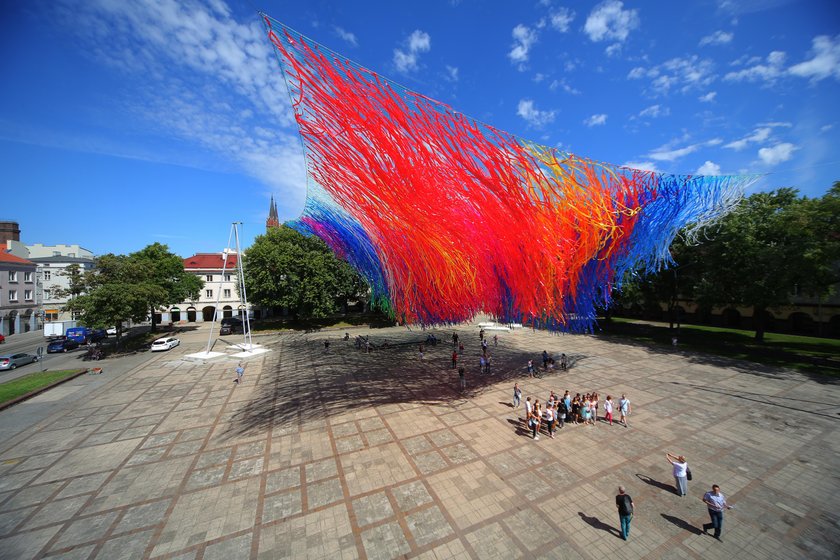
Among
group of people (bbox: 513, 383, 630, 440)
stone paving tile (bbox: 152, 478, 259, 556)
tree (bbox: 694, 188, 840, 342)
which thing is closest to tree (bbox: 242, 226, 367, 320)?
stone paving tile (bbox: 152, 478, 259, 556)

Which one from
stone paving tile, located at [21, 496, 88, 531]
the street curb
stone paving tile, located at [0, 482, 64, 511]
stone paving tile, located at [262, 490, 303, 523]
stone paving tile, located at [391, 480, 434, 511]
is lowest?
stone paving tile, located at [391, 480, 434, 511]

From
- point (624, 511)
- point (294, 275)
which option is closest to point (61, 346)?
point (294, 275)

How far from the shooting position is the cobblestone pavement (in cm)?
705

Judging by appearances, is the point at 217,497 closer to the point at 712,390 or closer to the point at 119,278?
the point at 712,390

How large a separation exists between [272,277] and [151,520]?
30312 mm

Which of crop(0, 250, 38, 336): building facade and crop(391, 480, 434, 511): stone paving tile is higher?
crop(0, 250, 38, 336): building facade

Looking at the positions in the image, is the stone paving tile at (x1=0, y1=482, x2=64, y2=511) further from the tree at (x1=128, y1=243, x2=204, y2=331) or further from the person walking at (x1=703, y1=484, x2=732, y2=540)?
the tree at (x1=128, y1=243, x2=204, y2=331)

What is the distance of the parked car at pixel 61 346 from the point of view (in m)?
29.0

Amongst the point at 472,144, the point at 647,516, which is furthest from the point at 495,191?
the point at 647,516

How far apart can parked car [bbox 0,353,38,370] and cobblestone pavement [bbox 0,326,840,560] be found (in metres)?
13.8

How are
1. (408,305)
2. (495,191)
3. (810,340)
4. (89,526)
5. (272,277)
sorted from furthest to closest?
1. (272,277)
2. (810,340)
3. (408,305)
4. (495,191)
5. (89,526)

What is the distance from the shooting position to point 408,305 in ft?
52.1

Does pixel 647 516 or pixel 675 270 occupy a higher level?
pixel 675 270

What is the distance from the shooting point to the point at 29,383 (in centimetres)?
1841
